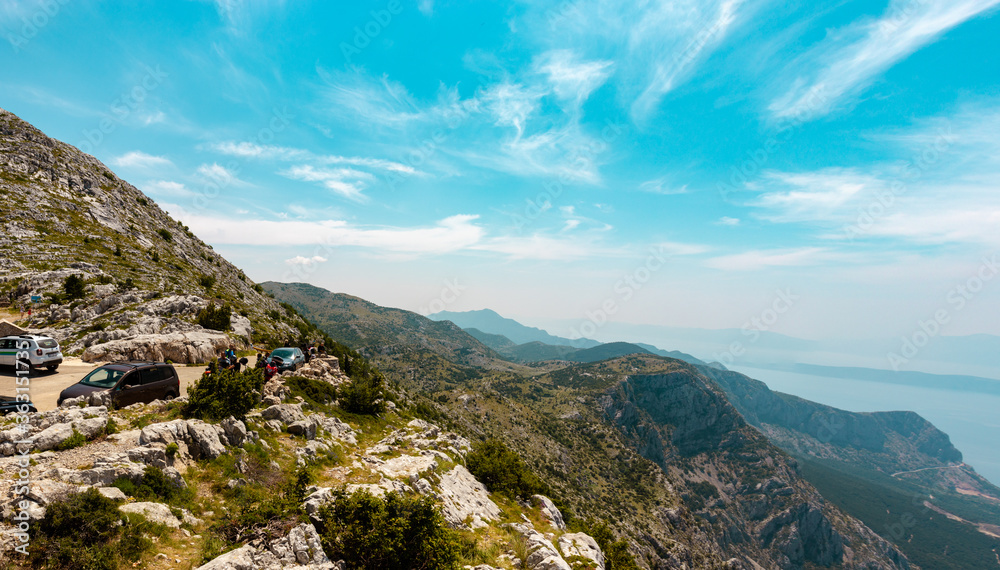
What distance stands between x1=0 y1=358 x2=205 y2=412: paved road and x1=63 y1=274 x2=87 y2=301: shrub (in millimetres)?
13588

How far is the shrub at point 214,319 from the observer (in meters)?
36.7

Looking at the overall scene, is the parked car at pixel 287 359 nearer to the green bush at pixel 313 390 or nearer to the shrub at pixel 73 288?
the green bush at pixel 313 390

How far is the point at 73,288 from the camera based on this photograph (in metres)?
35.2

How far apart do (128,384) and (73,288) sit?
103ft

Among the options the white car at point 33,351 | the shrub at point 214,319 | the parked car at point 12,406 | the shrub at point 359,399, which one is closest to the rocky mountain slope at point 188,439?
the shrub at point 359,399

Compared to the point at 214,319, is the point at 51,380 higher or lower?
lower

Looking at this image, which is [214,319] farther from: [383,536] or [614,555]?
[614,555]

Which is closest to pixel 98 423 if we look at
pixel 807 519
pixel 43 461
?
Result: pixel 43 461

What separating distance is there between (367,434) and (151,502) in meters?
16.0

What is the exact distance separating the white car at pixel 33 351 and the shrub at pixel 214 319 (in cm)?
1351

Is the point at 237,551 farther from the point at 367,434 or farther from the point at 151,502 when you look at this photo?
the point at 367,434

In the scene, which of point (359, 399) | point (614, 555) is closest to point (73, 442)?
point (359, 399)

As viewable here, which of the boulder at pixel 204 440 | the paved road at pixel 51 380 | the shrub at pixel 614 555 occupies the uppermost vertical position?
the boulder at pixel 204 440

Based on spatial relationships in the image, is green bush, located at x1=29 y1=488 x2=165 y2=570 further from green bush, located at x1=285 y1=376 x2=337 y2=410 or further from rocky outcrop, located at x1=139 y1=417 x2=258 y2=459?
green bush, located at x1=285 y1=376 x2=337 y2=410
